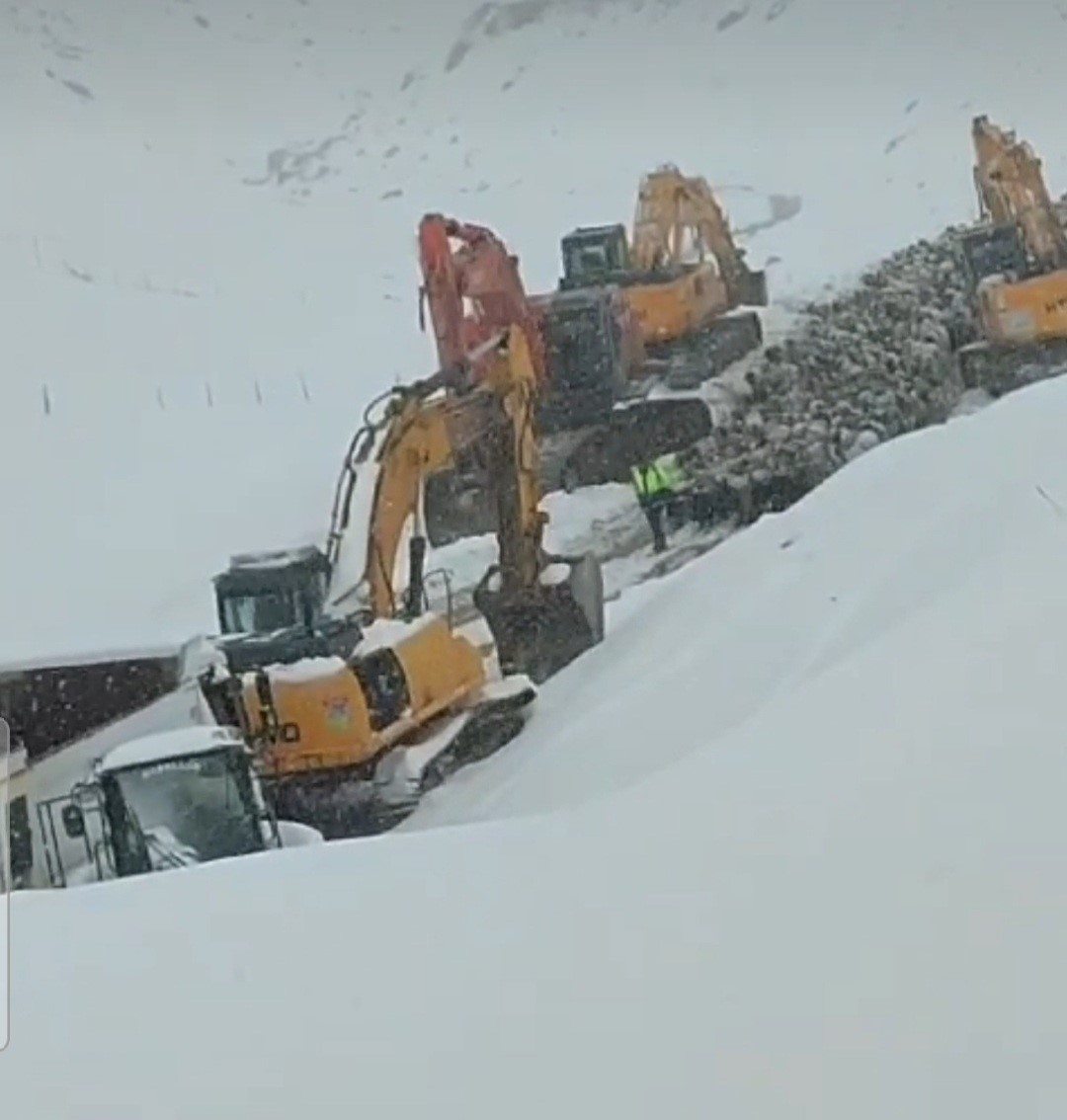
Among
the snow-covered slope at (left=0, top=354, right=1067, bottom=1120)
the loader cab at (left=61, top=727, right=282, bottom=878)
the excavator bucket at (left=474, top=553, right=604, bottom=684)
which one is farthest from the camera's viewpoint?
the excavator bucket at (left=474, top=553, right=604, bottom=684)

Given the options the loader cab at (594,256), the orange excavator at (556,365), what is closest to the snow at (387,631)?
the orange excavator at (556,365)

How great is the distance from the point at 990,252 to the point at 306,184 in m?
1.14

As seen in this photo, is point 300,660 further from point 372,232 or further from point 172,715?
point 372,232

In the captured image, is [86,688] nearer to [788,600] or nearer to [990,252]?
[788,600]

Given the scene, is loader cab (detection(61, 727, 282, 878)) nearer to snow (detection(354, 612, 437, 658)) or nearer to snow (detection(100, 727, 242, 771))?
snow (detection(100, 727, 242, 771))

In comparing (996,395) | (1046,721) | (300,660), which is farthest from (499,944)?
(996,395)

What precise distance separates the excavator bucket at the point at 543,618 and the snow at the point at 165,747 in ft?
2.16

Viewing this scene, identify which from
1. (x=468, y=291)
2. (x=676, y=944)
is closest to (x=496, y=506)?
(x=468, y=291)

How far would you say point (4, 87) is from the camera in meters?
2.97

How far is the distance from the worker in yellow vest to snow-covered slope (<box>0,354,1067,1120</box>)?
1.19m

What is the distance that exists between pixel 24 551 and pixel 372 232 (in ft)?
2.29

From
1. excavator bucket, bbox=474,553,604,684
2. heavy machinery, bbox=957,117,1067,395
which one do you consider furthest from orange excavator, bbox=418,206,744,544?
heavy machinery, bbox=957,117,1067,395

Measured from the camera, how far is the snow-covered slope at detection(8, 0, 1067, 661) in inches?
114

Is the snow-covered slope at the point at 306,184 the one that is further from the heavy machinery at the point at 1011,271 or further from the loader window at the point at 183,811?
the loader window at the point at 183,811
